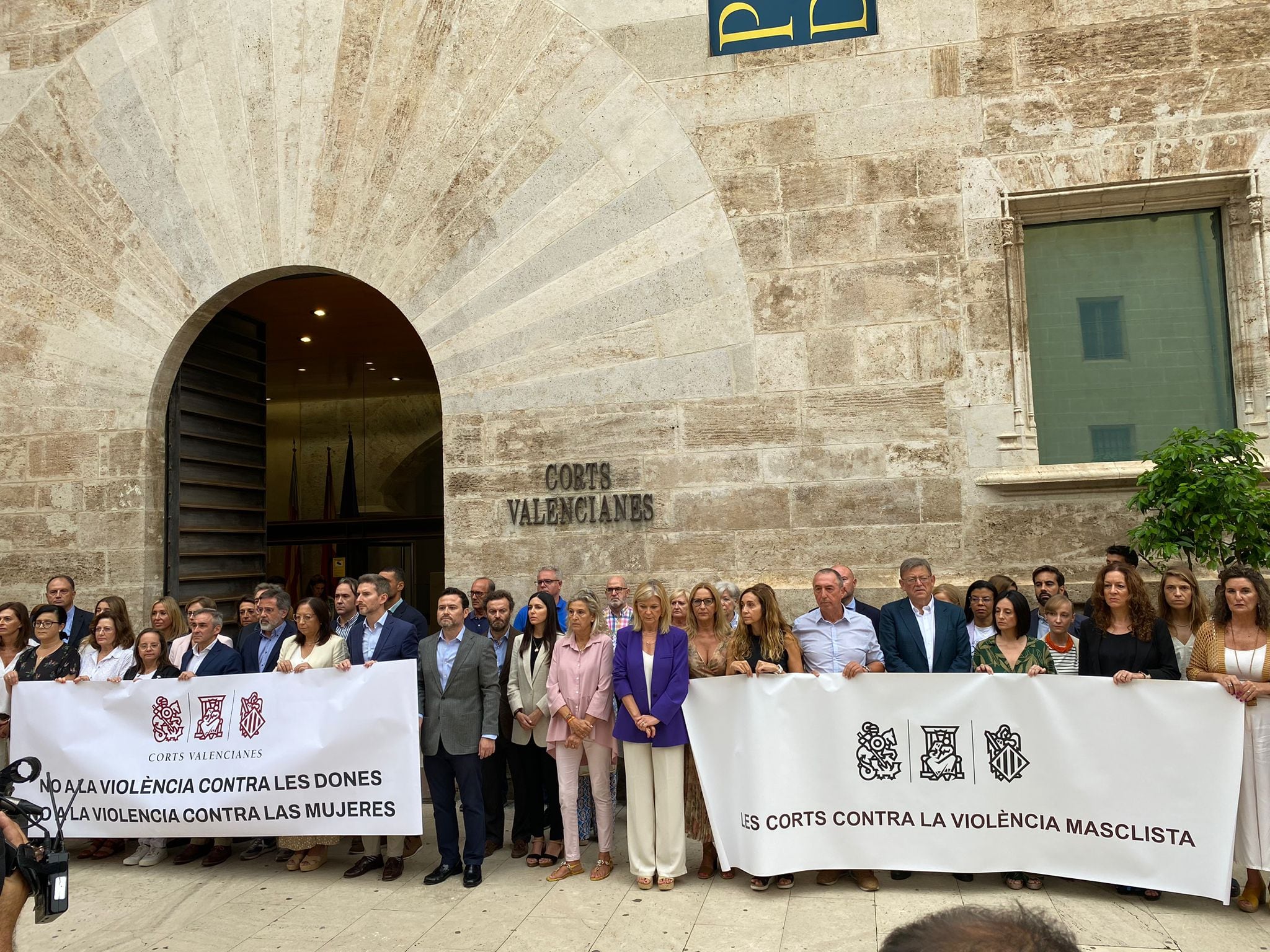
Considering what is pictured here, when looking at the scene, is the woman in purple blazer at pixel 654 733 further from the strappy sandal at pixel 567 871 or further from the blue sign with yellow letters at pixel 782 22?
the blue sign with yellow letters at pixel 782 22

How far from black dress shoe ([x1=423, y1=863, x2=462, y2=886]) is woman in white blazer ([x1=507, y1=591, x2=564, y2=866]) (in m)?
0.49

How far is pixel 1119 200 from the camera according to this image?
8.23 meters

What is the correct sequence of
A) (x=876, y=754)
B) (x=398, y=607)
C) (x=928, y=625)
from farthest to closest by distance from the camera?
(x=398, y=607) → (x=928, y=625) → (x=876, y=754)

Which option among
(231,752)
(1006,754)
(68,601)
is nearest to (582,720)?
(231,752)

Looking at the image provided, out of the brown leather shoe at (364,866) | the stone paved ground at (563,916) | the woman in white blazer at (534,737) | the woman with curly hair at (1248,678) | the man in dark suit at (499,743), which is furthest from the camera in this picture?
the man in dark suit at (499,743)

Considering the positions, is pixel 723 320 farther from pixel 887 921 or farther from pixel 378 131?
pixel 887 921

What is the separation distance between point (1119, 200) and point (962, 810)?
544 centimetres

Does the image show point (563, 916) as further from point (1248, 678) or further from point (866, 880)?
point (1248, 678)

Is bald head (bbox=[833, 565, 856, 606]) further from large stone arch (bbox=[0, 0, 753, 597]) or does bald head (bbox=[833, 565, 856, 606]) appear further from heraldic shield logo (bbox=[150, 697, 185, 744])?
heraldic shield logo (bbox=[150, 697, 185, 744])

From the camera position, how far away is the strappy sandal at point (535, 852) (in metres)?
6.41

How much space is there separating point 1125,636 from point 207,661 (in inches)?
235

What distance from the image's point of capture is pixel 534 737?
6680 mm

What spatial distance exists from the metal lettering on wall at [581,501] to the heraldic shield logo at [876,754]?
129 inches

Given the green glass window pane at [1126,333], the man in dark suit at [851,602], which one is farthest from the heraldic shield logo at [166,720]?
the green glass window pane at [1126,333]
